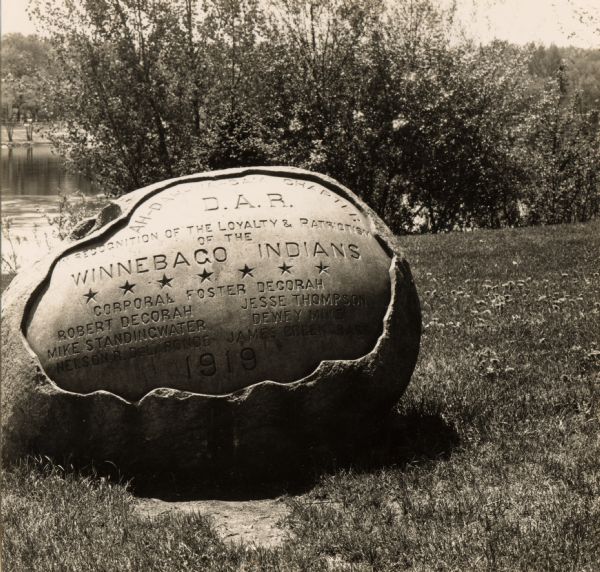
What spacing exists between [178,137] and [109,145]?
1680 millimetres

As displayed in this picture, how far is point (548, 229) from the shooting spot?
14.3 metres

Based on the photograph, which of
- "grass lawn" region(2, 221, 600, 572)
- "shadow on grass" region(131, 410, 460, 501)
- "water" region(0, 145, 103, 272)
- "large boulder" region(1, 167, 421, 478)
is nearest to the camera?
"grass lawn" region(2, 221, 600, 572)

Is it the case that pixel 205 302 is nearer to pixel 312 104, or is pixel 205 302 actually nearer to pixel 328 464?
pixel 328 464

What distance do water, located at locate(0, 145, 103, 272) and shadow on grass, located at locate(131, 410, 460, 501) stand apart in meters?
10.3

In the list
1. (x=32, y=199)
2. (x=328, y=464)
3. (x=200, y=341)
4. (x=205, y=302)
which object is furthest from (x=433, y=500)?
(x=32, y=199)

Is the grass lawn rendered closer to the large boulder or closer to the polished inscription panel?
the large boulder

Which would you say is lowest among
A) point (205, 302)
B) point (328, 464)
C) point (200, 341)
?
point (328, 464)

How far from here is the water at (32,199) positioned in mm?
18375

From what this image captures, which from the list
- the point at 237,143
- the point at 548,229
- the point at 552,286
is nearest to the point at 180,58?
the point at 237,143

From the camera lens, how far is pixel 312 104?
1967cm

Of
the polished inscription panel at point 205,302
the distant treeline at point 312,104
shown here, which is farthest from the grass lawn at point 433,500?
the distant treeline at point 312,104

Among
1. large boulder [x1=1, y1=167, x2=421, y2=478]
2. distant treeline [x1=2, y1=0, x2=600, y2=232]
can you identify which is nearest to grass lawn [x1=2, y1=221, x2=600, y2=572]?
large boulder [x1=1, y1=167, x2=421, y2=478]

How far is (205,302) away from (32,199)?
24.2 meters

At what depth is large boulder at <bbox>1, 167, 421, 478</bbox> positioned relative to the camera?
14.3 ft
